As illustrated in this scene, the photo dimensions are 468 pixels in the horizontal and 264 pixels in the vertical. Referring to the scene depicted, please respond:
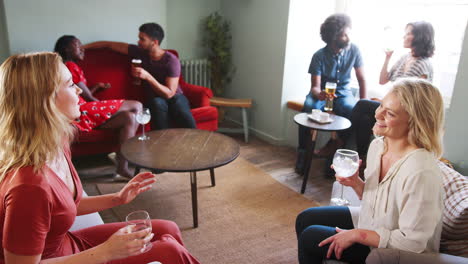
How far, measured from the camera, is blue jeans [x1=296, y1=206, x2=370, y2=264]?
1333mm

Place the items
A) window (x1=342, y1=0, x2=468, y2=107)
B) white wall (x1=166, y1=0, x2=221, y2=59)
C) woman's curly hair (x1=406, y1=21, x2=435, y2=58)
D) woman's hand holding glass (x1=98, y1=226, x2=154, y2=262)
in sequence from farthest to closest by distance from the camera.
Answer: white wall (x1=166, y1=0, x2=221, y2=59), window (x1=342, y1=0, x2=468, y2=107), woman's curly hair (x1=406, y1=21, x2=435, y2=58), woman's hand holding glass (x1=98, y1=226, x2=154, y2=262)

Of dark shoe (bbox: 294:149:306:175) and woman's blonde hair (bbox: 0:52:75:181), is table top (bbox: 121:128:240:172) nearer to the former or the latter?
dark shoe (bbox: 294:149:306:175)

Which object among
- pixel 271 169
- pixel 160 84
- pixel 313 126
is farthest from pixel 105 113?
pixel 313 126

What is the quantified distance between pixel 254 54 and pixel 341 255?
10.2 feet

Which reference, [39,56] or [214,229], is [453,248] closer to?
[214,229]

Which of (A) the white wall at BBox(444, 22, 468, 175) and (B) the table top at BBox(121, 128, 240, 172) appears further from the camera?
(A) the white wall at BBox(444, 22, 468, 175)

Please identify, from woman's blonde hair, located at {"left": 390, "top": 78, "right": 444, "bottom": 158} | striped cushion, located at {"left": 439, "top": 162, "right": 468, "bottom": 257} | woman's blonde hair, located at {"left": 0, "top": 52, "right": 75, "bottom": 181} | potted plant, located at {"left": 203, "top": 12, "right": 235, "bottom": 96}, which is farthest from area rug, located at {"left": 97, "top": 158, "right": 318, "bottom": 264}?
potted plant, located at {"left": 203, "top": 12, "right": 235, "bottom": 96}

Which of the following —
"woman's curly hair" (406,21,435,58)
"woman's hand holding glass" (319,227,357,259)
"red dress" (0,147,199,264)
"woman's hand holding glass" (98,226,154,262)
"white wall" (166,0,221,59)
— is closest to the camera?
"red dress" (0,147,199,264)

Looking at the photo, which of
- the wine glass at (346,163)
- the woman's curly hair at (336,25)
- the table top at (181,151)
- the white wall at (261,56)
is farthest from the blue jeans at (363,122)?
the wine glass at (346,163)

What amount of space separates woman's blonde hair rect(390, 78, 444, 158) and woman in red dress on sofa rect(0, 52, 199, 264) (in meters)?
0.93

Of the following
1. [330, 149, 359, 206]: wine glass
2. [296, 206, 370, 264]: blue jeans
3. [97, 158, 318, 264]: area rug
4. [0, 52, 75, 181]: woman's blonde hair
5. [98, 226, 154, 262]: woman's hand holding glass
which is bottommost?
[97, 158, 318, 264]: area rug

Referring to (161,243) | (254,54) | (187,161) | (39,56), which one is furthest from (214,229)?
(254,54)

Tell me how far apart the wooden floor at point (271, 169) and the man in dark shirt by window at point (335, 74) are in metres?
0.15

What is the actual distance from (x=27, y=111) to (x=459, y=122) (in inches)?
104
